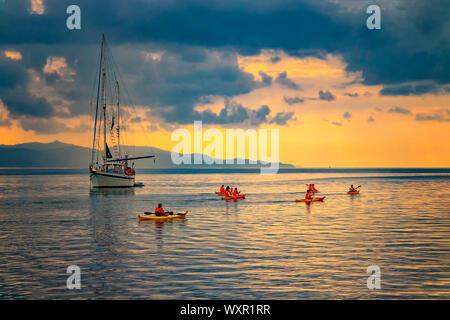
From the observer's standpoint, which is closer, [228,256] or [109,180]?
[228,256]

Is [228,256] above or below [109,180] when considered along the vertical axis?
below

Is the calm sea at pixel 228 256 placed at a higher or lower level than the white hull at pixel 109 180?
lower

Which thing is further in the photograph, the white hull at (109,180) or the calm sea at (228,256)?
the white hull at (109,180)

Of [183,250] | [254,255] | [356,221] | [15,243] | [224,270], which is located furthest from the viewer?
[356,221]

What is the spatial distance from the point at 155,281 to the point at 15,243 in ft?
56.2

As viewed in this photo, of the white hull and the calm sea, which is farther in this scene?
the white hull

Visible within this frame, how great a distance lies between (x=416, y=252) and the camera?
29.2 metres

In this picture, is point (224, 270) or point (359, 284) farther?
point (224, 270)

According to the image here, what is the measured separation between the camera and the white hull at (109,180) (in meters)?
96.2

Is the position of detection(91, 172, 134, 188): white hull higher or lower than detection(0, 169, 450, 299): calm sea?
higher

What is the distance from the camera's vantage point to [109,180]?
9888 cm

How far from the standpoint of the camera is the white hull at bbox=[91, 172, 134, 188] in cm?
9625
